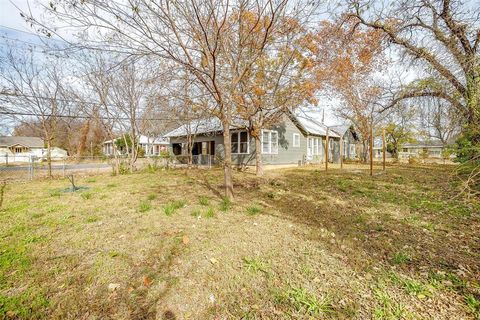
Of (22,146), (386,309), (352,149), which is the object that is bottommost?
(386,309)

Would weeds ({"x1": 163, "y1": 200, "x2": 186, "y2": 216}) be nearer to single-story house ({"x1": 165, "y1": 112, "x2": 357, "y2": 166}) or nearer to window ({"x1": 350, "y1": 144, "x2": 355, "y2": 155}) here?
single-story house ({"x1": 165, "y1": 112, "x2": 357, "y2": 166})

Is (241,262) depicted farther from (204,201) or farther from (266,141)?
(266,141)

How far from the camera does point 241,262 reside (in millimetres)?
3225

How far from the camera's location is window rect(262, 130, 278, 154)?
1620 cm

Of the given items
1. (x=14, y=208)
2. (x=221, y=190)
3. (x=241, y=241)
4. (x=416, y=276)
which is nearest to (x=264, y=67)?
(x=221, y=190)

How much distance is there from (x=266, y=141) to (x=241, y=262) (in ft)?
44.3

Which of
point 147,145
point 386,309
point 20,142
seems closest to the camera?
point 386,309

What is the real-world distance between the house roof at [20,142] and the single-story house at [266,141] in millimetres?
40531

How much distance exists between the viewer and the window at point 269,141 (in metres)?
16.2

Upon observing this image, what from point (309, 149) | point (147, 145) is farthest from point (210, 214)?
point (147, 145)

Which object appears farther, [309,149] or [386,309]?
[309,149]

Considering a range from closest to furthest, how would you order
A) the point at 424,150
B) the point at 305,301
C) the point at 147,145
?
1. the point at 305,301
2. the point at 424,150
3. the point at 147,145

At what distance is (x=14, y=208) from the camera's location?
6043mm

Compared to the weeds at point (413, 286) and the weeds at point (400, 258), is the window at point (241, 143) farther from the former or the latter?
the weeds at point (413, 286)
